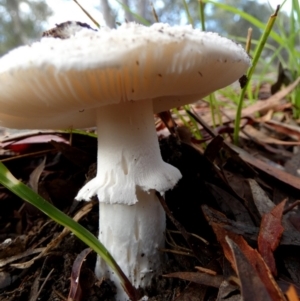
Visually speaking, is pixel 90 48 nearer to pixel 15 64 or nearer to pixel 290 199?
pixel 15 64

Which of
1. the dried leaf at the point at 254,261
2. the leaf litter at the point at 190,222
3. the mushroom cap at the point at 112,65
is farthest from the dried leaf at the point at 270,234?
the mushroom cap at the point at 112,65

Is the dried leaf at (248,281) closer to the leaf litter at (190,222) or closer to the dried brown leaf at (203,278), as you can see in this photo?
the leaf litter at (190,222)

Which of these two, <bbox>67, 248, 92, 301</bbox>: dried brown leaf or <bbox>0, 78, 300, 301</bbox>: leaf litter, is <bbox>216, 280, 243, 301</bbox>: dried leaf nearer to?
<bbox>0, 78, 300, 301</bbox>: leaf litter

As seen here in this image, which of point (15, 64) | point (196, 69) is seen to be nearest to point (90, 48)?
point (15, 64)

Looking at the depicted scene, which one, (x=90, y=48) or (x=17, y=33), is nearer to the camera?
(x=90, y=48)

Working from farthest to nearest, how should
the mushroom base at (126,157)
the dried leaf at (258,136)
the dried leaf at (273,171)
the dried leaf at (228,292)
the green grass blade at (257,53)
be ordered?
the dried leaf at (258,136) → the dried leaf at (273,171) → the green grass blade at (257,53) → the mushroom base at (126,157) → the dried leaf at (228,292)

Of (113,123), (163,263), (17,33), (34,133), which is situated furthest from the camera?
(17,33)

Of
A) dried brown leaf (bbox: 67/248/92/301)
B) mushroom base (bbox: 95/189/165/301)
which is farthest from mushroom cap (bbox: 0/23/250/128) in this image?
dried brown leaf (bbox: 67/248/92/301)
